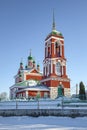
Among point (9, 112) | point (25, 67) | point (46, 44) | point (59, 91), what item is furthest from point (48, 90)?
point (9, 112)

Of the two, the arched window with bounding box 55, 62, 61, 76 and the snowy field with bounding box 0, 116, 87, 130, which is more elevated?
→ the arched window with bounding box 55, 62, 61, 76

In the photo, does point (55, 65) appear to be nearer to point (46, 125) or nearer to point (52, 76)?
point (52, 76)

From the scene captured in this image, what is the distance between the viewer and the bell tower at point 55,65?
50.2 m

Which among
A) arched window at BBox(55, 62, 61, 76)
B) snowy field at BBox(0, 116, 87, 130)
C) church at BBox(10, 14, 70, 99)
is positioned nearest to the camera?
snowy field at BBox(0, 116, 87, 130)

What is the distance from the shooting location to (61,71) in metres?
52.2

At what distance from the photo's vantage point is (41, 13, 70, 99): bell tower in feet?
165

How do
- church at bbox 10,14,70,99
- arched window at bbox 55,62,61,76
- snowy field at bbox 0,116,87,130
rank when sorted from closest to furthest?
1. snowy field at bbox 0,116,87,130
2. church at bbox 10,14,70,99
3. arched window at bbox 55,62,61,76

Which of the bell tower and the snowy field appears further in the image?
the bell tower

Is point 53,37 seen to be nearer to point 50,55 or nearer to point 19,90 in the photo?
point 50,55

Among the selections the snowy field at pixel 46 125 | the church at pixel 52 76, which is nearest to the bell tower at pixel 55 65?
the church at pixel 52 76

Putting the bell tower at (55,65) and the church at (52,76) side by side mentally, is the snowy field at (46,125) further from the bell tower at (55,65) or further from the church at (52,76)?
the bell tower at (55,65)

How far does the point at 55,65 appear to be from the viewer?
52.0 m

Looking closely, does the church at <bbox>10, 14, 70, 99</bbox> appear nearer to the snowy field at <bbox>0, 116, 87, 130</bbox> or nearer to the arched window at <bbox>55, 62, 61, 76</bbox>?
the arched window at <bbox>55, 62, 61, 76</bbox>

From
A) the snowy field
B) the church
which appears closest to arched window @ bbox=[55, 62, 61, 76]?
the church
